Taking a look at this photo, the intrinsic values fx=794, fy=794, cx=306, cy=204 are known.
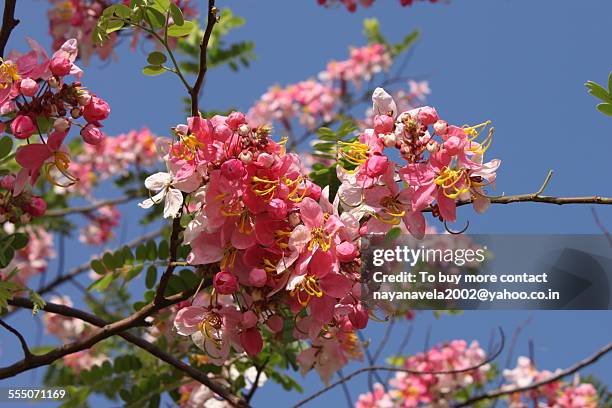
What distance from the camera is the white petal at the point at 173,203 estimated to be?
156 cm

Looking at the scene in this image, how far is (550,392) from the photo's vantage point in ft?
13.9

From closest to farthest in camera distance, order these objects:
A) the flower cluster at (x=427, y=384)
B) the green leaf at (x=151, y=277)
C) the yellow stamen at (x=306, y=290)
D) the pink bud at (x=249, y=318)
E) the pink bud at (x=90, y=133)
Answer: the yellow stamen at (x=306, y=290)
the pink bud at (x=249, y=318)
the pink bud at (x=90, y=133)
the green leaf at (x=151, y=277)
the flower cluster at (x=427, y=384)

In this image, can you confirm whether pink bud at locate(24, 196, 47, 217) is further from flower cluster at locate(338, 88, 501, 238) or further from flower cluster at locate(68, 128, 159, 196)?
flower cluster at locate(68, 128, 159, 196)

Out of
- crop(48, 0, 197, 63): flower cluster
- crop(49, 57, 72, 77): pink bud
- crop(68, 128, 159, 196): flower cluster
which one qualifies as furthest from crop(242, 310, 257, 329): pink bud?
crop(68, 128, 159, 196): flower cluster

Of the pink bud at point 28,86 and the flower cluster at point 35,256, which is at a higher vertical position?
the flower cluster at point 35,256

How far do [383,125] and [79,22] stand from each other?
Answer: 2180 mm

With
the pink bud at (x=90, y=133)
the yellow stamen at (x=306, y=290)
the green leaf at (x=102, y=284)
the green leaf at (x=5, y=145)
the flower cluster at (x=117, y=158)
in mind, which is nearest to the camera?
the yellow stamen at (x=306, y=290)

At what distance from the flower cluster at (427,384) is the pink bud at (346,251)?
2576mm

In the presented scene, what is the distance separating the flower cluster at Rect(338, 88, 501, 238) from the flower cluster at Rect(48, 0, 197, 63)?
1.92 metres

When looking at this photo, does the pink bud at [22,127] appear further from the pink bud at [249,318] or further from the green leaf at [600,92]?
the green leaf at [600,92]

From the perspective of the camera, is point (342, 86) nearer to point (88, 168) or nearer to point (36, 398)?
point (88, 168)

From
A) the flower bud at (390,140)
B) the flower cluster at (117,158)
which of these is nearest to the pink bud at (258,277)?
the flower bud at (390,140)

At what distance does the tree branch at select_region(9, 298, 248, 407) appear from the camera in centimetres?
173

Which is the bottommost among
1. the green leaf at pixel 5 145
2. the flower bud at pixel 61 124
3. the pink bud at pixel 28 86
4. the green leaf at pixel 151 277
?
the flower bud at pixel 61 124
